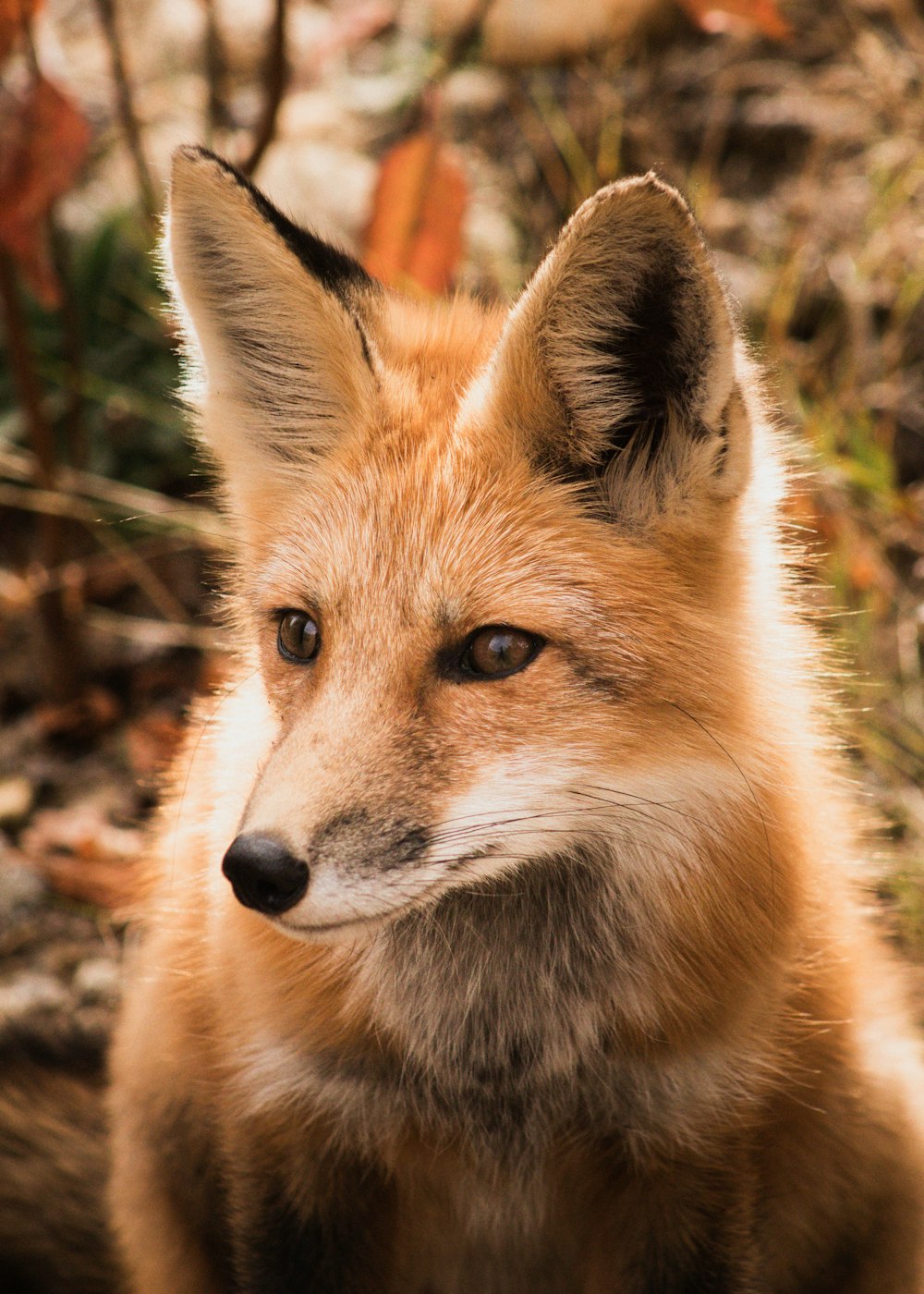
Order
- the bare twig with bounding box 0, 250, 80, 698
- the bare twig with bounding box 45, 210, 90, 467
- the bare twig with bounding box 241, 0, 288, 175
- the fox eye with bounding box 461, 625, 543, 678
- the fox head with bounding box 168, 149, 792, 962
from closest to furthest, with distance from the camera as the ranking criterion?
1. the fox head with bounding box 168, 149, 792, 962
2. the fox eye with bounding box 461, 625, 543, 678
3. the bare twig with bounding box 241, 0, 288, 175
4. the bare twig with bounding box 0, 250, 80, 698
5. the bare twig with bounding box 45, 210, 90, 467

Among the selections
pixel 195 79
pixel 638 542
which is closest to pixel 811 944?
pixel 638 542

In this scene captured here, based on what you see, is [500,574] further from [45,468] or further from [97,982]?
[45,468]

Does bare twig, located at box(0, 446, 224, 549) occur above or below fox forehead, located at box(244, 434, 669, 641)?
above

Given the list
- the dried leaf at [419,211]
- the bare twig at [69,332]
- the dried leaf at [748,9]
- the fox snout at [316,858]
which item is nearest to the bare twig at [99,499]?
the bare twig at [69,332]

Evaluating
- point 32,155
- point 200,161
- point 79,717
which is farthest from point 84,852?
point 200,161

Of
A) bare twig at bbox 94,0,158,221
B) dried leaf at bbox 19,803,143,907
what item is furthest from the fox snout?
bare twig at bbox 94,0,158,221

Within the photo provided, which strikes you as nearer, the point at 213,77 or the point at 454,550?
the point at 454,550

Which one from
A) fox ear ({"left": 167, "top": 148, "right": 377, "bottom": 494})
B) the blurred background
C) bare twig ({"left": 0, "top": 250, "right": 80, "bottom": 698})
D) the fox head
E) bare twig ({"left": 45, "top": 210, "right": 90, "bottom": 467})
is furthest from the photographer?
bare twig ({"left": 45, "top": 210, "right": 90, "bottom": 467})

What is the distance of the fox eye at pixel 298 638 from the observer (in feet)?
6.57

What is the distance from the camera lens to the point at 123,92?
12.2 feet

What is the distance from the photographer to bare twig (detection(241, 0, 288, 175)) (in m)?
3.29

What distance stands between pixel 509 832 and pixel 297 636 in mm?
Answer: 485

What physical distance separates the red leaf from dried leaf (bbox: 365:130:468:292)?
0.80 meters

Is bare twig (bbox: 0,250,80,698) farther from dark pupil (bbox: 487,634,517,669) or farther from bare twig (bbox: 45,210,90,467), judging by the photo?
dark pupil (bbox: 487,634,517,669)
